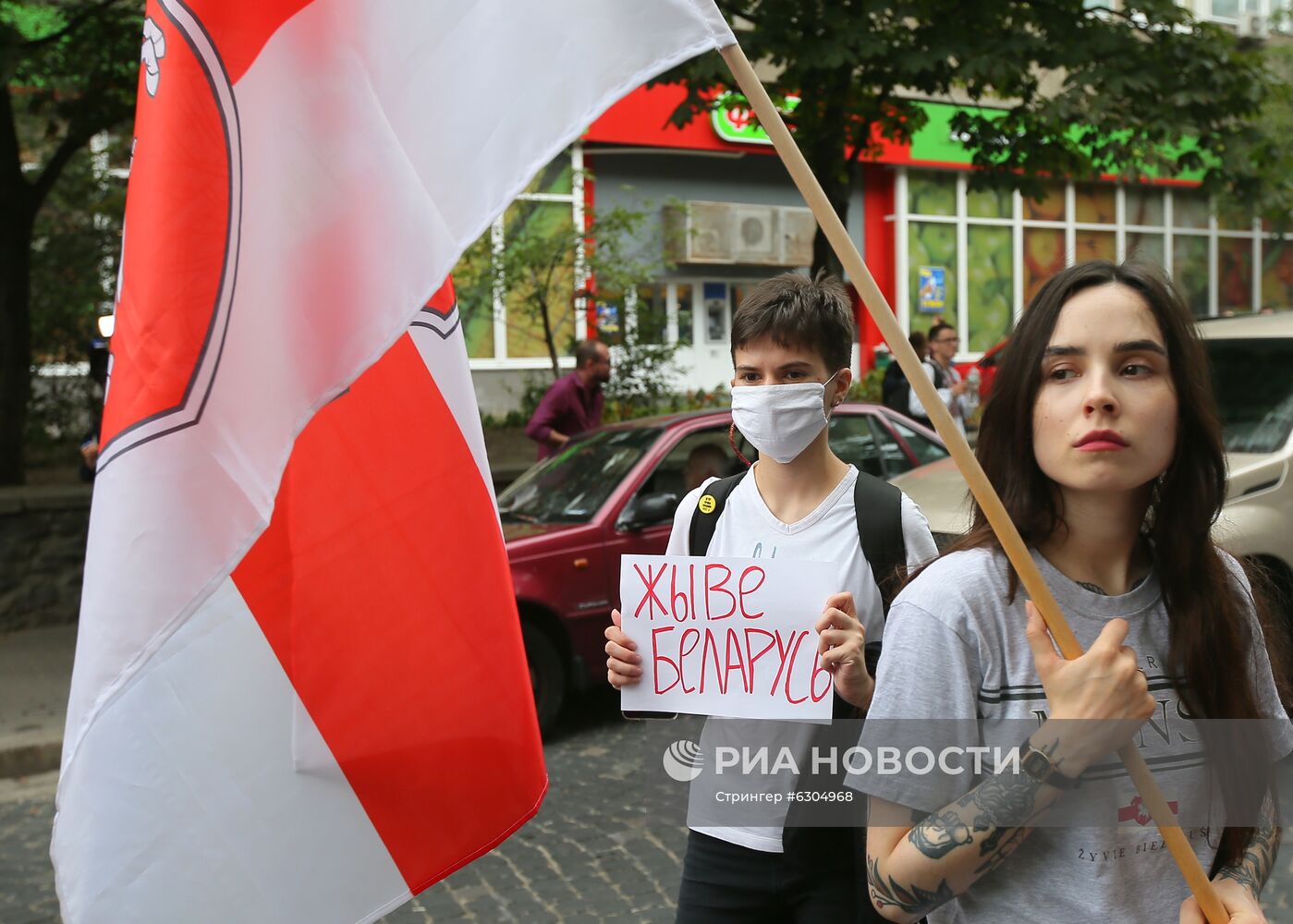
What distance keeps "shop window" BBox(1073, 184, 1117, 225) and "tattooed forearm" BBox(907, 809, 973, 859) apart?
28.3 meters

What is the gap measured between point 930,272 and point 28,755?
2193 cm

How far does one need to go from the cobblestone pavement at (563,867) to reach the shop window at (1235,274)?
93.2 ft

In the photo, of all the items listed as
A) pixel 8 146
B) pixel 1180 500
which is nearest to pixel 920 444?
pixel 1180 500

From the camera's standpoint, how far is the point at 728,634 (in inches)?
96.9

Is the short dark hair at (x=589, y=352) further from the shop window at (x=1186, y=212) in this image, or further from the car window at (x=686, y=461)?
the shop window at (x=1186, y=212)

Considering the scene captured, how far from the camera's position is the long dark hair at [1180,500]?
178 centimetres

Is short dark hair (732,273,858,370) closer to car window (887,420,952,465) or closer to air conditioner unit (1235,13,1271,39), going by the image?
car window (887,420,952,465)

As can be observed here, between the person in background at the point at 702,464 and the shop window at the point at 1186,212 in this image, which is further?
the shop window at the point at 1186,212

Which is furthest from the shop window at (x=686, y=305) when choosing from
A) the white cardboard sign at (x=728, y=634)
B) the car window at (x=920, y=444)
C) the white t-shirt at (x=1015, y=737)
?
the white t-shirt at (x=1015, y=737)

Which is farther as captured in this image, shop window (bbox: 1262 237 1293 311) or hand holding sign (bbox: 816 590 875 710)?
shop window (bbox: 1262 237 1293 311)

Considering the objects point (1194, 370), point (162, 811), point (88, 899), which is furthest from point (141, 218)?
point (1194, 370)

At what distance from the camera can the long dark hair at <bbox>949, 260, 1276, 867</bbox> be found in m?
1.78

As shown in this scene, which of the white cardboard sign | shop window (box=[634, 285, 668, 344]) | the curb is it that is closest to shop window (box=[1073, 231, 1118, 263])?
shop window (box=[634, 285, 668, 344])

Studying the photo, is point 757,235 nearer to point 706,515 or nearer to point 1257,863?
point 706,515
